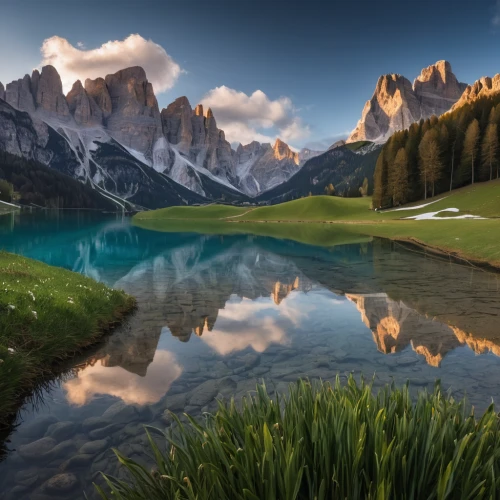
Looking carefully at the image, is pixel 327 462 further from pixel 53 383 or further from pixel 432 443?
pixel 53 383

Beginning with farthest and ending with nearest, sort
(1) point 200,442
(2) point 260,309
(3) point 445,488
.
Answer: (2) point 260,309, (1) point 200,442, (3) point 445,488

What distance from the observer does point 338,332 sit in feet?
42.4

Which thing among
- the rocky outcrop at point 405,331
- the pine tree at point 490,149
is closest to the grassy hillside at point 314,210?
the pine tree at point 490,149

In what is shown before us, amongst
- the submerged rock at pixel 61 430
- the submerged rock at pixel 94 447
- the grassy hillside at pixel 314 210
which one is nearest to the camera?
the submerged rock at pixel 94 447

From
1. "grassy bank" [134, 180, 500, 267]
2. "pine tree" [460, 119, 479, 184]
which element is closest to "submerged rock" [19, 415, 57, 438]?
"grassy bank" [134, 180, 500, 267]

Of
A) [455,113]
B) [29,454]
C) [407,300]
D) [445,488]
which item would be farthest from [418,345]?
[455,113]

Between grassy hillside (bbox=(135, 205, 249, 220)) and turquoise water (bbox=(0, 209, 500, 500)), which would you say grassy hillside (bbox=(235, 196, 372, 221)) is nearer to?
grassy hillside (bbox=(135, 205, 249, 220))

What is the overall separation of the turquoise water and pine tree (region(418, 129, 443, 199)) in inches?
3167

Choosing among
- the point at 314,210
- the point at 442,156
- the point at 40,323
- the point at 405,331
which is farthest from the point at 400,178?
the point at 40,323

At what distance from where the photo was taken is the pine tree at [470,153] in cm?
9162

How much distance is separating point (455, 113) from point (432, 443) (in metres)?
128

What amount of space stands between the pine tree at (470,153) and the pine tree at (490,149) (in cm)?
203

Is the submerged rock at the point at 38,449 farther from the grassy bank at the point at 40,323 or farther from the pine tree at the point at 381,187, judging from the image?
the pine tree at the point at 381,187

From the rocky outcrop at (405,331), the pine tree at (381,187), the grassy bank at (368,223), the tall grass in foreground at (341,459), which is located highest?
the pine tree at (381,187)
